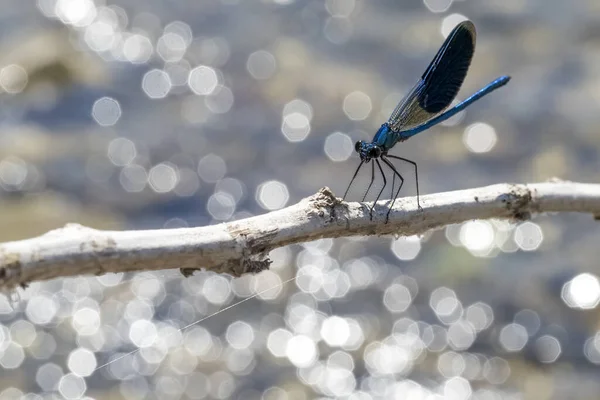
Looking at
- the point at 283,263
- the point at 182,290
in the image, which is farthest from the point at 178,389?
the point at 283,263

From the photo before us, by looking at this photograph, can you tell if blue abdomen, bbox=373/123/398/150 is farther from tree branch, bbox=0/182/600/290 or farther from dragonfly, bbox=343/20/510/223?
tree branch, bbox=0/182/600/290

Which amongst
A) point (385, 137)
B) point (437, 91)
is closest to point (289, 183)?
point (437, 91)

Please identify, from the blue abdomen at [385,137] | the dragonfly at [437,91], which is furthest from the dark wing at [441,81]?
the blue abdomen at [385,137]

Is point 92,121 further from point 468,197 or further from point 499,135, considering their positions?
point 468,197

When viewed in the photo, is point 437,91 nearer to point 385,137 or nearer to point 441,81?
point 441,81

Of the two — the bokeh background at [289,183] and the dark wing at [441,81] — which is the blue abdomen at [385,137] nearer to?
the dark wing at [441,81]

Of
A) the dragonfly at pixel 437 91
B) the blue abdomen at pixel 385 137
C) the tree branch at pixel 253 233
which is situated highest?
the dragonfly at pixel 437 91
